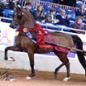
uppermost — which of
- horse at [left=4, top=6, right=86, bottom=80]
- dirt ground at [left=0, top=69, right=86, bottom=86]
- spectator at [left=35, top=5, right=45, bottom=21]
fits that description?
spectator at [left=35, top=5, right=45, bottom=21]

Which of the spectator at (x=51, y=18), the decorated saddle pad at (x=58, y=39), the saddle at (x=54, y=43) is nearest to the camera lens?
the saddle at (x=54, y=43)

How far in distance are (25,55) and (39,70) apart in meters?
0.66

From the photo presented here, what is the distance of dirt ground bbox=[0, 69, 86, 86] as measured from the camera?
10289 mm

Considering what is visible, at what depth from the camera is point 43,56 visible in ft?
41.7

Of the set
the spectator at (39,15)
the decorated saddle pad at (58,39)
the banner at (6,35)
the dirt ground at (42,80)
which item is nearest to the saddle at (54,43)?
the decorated saddle pad at (58,39)

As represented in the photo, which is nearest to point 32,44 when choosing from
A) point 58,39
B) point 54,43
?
point 54,43

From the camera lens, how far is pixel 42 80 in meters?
11.1

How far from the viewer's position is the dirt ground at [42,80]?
10.3 m

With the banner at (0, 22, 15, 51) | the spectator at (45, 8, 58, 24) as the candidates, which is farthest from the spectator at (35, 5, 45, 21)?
the banner at (0, 22, 15, 51)

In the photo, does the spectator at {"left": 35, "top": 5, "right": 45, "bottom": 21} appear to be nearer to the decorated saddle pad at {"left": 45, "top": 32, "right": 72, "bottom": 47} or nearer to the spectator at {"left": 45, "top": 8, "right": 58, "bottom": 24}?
the spectator at {"left": 45, "top": 8, "right": 58, "bottom": 24}

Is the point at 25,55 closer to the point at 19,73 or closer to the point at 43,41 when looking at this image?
the point at 19,73

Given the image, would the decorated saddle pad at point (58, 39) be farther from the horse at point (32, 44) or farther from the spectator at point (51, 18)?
the spectator at point (51, 18)

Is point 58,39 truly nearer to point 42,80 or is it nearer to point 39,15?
point 42,80

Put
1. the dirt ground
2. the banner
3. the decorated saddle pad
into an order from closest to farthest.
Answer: the dirt ground → the decorated saddle pad → the banner
